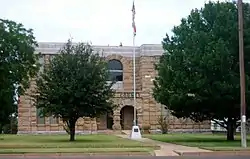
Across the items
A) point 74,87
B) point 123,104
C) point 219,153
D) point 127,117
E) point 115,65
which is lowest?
point 219,153

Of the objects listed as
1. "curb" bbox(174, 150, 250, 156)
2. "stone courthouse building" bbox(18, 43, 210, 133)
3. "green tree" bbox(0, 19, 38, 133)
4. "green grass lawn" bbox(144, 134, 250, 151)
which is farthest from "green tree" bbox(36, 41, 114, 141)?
"stone courthouse building" bbox(18, 43, 210, 133)

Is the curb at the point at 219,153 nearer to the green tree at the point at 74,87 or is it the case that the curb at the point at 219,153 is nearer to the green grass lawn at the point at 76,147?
the green grass lawn at the point at 76,147

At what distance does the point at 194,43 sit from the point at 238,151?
473 inches

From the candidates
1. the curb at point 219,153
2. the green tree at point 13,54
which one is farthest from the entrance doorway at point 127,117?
the curb at point 219,153

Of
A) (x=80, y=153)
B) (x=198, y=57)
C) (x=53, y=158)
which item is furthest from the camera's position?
(x=198, y=57)

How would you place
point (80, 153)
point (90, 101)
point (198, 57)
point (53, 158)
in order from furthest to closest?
point (90, 101)
point (198, 57)
point (80, 153)
point (53, 158)

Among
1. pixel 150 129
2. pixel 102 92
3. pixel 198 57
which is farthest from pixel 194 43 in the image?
pixel 150 129

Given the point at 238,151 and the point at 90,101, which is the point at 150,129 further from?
the point at 238,151

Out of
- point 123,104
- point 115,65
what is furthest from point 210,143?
point 115,65

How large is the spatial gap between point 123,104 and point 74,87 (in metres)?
28.3

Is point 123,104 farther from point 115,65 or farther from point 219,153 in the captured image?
point 219,153

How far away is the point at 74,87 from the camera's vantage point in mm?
37094

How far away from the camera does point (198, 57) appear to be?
115 feet

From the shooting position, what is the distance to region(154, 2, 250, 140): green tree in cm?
3462
